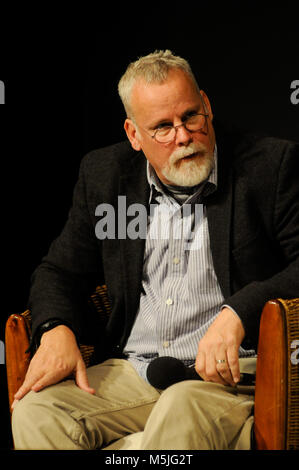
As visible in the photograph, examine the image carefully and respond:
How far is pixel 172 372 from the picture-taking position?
207cm

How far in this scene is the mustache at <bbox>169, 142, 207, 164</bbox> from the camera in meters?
2.16

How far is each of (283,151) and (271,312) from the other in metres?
0.59

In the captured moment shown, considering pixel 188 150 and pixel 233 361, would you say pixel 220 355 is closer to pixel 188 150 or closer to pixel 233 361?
pixel 233 361

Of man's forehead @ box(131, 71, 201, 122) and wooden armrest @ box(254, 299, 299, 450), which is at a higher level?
man's forehead @ box(131, 71, 201, 122)

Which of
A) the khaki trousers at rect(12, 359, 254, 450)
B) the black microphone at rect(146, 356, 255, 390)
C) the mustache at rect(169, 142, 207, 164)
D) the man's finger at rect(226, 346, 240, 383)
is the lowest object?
the khaki trousers at rect(12, 359, 254, 450)

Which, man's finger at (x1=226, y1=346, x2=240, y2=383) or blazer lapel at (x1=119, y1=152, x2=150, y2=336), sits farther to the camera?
blazer lapel at (x1=119, y1=152, x2=150, y2=336)

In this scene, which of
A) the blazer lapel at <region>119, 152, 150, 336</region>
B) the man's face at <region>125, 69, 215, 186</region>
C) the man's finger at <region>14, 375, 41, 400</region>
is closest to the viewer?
the man's finger at <region>14, 375, 41, 400</region>

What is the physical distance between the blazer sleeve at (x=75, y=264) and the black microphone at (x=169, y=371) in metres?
0.36

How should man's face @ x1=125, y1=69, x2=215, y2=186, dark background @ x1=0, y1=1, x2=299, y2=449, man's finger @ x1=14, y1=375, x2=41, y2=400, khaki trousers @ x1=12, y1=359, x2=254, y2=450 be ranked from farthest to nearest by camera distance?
1. dark background @ x1=0, y1=1, x2=299, y2=449
2. man's face @ x1=125, y1=69, x2=215, y2=186
3. man's finger @ x1=14, y1=375, x2=41, y2=400
4. khaki trousers @ x1=12, y1=359, x2=254, y2=450

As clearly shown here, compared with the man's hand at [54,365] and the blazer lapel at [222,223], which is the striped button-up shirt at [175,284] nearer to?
the blazer lapel at [222,223]

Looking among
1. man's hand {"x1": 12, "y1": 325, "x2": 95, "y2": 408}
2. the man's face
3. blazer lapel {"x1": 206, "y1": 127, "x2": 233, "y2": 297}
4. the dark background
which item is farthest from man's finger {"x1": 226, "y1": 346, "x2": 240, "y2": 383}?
the dark background

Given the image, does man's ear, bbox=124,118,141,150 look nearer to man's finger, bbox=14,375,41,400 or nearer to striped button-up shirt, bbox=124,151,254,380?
striped button-up shirt, bbox=124,151,254,380

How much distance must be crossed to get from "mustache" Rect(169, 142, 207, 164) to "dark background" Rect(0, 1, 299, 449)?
0.59 meters
